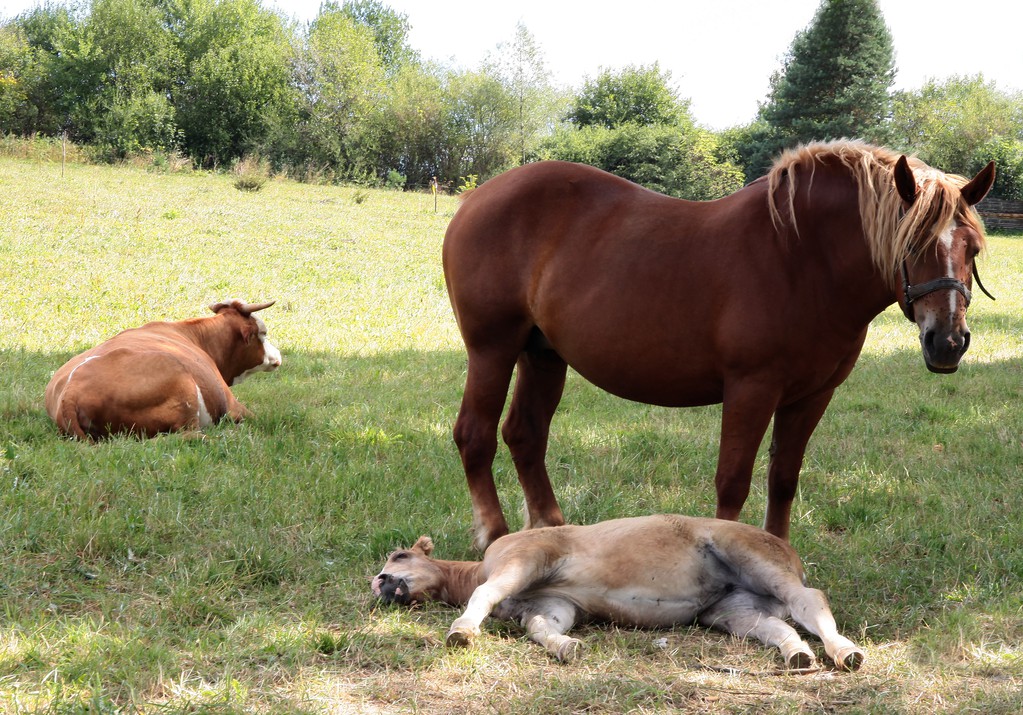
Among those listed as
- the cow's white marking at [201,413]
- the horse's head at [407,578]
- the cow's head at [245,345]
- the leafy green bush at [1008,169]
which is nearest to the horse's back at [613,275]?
the horse's head at [407,578]

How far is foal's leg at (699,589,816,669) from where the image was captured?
355cm

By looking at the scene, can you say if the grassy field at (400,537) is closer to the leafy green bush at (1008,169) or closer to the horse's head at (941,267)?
the horse's head at (941,267)

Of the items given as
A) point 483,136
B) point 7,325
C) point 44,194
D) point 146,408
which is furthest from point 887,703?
point 483,136

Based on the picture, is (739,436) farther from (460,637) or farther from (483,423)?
(460,637)

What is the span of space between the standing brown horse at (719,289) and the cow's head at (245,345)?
349 centimetres

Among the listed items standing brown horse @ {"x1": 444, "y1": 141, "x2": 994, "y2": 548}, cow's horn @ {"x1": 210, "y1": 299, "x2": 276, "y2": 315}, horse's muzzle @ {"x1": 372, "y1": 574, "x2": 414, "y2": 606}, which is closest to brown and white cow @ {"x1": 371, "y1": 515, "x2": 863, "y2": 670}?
horse's muzzle @ {"x1": 372, "y1": 574, "x2": 414, "y2": 606}

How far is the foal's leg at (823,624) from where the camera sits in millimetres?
3492

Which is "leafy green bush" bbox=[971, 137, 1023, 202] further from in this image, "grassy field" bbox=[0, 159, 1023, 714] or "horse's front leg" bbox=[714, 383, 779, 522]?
"horse's front leg" bbox=[714, 383, 779, 522]

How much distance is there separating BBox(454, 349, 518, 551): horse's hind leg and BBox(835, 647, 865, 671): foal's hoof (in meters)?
2.03

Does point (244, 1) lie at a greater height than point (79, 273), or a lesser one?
greater

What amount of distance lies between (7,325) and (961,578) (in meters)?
9.94

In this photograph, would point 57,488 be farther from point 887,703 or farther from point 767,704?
point 887,703

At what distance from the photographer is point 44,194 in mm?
20938

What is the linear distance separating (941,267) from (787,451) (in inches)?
49.9
